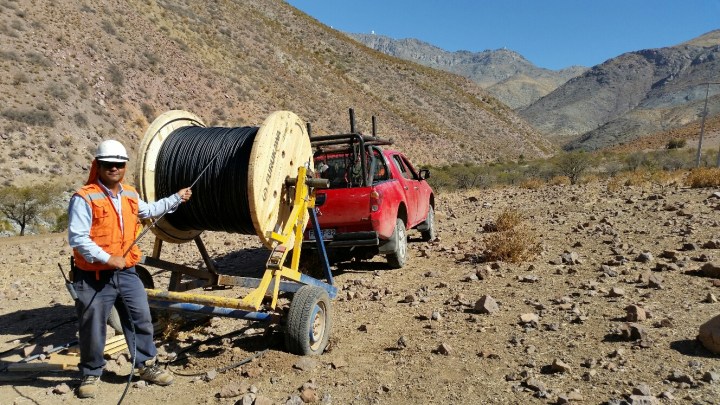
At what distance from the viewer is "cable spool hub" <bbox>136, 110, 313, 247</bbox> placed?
4.98 m

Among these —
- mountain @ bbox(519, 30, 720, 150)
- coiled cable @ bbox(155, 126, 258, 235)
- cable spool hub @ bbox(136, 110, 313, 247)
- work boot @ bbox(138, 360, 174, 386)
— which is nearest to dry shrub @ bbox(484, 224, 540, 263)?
cable spool hub @ bbox(136, 110, 313, 247)

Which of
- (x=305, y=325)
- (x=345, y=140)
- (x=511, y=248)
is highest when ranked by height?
(x=345, y=140)

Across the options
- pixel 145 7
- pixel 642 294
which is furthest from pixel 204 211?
pixel 145 7

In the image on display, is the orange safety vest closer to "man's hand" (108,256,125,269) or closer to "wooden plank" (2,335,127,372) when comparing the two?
"man's hand" (108,256,125,269)

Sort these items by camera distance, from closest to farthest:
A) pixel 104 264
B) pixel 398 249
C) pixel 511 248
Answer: pixel 104 264 → pixel 511 248 → pixel 398 249

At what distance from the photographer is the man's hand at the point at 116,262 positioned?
414 centimetres

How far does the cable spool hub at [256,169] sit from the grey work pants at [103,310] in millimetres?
1199

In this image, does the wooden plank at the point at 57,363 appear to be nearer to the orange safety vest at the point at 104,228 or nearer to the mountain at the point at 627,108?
the orange safety vest at the point at 104,228

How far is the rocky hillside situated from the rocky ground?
63.7ft

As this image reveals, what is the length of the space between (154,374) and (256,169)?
1.97 m

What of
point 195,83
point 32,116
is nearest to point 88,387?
point 32,116

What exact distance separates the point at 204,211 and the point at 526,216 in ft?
28.3

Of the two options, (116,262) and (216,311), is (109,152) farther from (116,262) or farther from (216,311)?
(216,311)

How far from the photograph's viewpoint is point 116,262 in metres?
4.16
